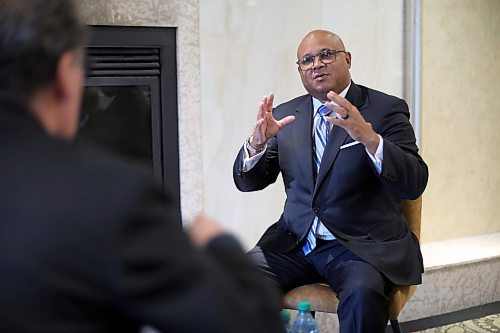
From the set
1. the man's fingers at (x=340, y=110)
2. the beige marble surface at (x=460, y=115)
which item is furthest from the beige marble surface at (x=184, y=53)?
the beige marble surface at (x=460, y=115)

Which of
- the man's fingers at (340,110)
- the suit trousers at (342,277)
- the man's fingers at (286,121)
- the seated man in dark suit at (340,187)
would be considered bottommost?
the suit trousers at (342,277)

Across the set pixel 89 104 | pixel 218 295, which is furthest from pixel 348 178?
pixel 218 295

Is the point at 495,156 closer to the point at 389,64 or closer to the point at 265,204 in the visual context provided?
the point at 389,64

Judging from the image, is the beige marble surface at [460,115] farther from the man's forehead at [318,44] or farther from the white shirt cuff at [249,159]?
the white shirt cuff at [249,159]

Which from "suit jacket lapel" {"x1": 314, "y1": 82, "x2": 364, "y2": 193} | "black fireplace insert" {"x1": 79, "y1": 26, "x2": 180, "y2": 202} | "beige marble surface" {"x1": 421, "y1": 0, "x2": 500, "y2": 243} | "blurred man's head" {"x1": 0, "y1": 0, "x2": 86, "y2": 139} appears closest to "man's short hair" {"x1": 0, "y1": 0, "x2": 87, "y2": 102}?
"blurred man's head" {"x1": 0, "y1": 0, "x2": 86, "y2": 139}

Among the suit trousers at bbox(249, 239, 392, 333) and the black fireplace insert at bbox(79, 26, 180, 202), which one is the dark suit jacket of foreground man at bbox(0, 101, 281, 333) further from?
the black fireplace insert at bbox(79, 26, 180, 202)

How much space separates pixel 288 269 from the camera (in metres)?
2.09

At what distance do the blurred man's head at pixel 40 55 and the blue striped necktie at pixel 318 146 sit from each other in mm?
1445

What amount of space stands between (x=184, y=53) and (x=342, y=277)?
3.45 feet

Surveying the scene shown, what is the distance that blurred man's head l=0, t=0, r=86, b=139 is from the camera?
682 millimetres

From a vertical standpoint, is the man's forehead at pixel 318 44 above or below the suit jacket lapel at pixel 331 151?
above

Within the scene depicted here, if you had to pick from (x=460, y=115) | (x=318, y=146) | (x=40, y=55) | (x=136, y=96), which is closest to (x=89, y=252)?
(x=40, y=55)

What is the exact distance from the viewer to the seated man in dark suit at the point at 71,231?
2.07ft

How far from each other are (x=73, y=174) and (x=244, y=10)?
203cm
